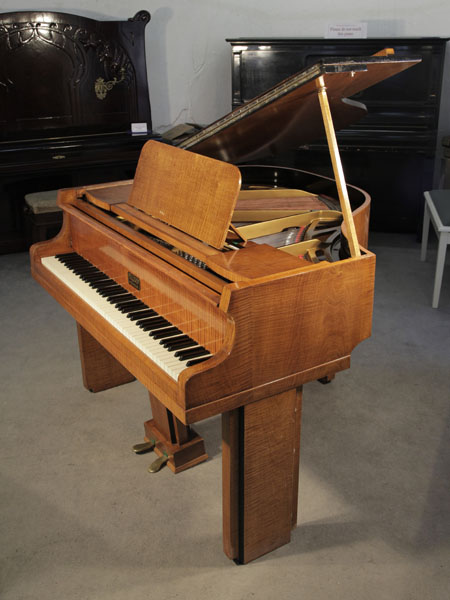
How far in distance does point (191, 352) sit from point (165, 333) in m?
0.15

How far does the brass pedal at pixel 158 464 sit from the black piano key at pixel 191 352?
2.74 ft

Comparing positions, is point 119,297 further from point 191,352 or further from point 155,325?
point 191,352

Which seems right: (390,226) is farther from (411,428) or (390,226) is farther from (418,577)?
(418,577)

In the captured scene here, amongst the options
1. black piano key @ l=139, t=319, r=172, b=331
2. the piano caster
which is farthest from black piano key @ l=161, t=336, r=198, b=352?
the piano caster

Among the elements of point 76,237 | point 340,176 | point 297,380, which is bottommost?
point 297,380

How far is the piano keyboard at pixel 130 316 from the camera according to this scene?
170 cm

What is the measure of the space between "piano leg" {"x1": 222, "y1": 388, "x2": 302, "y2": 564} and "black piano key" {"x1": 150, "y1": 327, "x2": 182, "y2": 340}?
0.29 m

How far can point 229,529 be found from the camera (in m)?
1.89

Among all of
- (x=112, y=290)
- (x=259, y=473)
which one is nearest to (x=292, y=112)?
(x=112, y=290)

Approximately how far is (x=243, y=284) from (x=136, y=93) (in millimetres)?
3822

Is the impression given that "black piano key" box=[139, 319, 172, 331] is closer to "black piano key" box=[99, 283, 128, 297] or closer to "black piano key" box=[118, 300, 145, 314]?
"black piano key" box=[118, 300, 145, 314]

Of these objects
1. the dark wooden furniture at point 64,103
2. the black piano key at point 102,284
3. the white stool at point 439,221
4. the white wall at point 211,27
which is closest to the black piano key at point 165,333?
the black piano key at point 102,284

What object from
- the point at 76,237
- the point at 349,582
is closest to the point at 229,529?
the point at 349,582

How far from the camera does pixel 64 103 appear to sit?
186 inches
